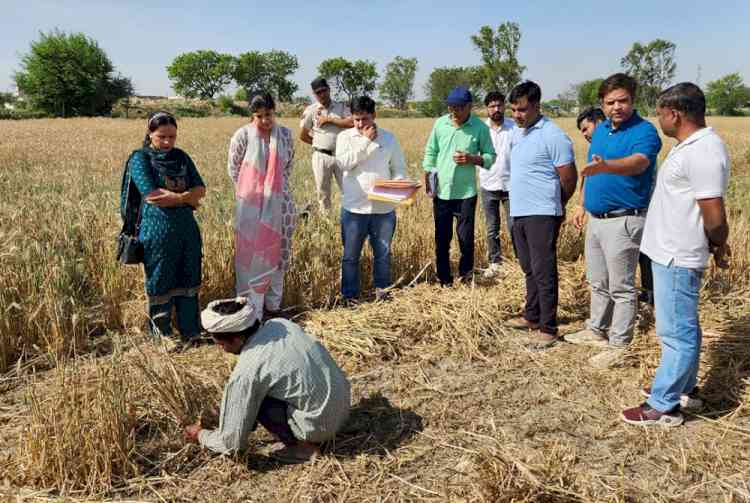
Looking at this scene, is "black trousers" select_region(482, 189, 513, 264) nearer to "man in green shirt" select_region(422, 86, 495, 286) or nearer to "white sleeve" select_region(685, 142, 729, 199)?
"man in green shirt" select_region(422, 86, 495, 286)

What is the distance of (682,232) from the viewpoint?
104 inches

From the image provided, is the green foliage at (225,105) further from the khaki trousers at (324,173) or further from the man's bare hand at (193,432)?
the man's bare hand at (193,432)

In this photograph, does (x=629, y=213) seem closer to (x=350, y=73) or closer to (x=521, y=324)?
(x=521, y=324)

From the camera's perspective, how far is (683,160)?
258 cm

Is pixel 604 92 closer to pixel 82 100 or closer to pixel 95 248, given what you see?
pixel 95 248

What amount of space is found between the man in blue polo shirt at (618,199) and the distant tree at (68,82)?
55.0 m

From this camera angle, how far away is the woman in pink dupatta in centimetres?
408

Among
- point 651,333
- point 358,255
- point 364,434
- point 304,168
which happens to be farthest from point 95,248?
point 304,168

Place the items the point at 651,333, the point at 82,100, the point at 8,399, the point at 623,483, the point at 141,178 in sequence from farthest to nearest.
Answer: the point at 82,100, the point at 651,333, the point at 141,178, the point at 8,399, the point at 623,483

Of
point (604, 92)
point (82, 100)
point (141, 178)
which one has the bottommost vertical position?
point (141, 178)

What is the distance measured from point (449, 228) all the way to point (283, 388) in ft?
9.32

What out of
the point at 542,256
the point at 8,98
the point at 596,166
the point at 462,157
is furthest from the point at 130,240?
the point at 8,98

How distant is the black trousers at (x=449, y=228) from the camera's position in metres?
4.82

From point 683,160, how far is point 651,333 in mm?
1746
